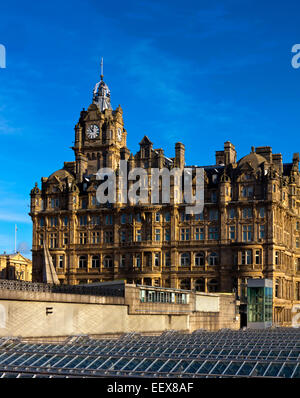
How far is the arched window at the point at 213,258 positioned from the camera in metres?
102

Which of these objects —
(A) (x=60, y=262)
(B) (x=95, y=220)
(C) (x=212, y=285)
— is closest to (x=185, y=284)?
(C) (x=212, y=285)

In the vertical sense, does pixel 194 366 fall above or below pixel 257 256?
below

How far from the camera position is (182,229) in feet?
342

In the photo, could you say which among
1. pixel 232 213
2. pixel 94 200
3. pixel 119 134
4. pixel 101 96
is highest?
pixel 101 96

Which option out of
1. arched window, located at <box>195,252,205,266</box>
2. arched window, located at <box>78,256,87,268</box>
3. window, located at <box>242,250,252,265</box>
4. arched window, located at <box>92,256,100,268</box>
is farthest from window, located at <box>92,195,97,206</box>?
window, located at <box>242,250,252,265</box>

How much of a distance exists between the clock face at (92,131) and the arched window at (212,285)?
38.0 m

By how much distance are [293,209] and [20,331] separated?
243 feet

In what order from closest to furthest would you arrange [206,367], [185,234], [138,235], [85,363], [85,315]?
[206,367] < [85,363] < [85,315] < [185,234] < [138,235]

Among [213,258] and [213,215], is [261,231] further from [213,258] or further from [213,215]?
[213,258]

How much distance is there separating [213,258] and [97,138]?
35.0 m

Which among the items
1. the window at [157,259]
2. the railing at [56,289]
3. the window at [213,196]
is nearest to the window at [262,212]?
the window at [213,196]

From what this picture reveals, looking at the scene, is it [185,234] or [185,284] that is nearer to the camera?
[185,284]

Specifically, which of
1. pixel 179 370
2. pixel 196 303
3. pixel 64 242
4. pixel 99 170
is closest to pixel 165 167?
pixel 99 170
